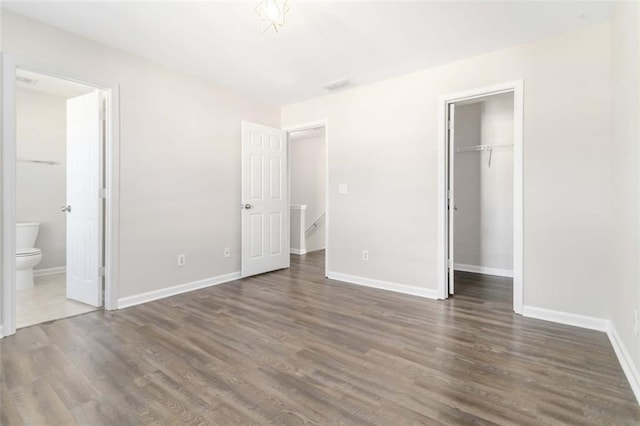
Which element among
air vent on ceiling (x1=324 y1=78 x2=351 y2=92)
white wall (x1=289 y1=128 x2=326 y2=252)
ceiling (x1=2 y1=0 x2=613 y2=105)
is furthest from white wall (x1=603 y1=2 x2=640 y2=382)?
white wall (x1=289 y1=128 x2=326 y2=252)

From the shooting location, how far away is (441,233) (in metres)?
3.34

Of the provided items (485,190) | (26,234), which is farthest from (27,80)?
(485,190)

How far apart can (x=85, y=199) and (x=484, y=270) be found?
5075mm

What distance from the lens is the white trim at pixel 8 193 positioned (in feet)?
7.72

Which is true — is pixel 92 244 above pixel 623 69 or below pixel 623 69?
below

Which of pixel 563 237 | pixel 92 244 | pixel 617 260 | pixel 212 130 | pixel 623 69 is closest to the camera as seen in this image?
pixel 623 69

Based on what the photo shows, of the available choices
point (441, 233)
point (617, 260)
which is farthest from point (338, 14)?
point (617, 260)

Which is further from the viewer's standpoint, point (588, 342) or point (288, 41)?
point (288, 41)

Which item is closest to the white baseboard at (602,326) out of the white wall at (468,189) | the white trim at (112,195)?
the white wall at (468,189)

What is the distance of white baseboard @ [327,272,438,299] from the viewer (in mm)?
3422

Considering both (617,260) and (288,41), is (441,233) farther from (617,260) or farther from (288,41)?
(288,41)

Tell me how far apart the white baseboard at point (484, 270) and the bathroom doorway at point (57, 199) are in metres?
4.65

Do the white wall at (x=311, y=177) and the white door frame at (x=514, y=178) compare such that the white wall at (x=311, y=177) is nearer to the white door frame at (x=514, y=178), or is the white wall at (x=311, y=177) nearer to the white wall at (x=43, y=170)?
the white door frame at (x=514, y=178)

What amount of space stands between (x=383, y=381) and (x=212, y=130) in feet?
11.0
